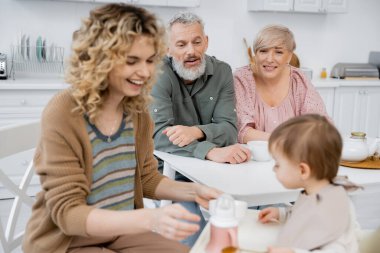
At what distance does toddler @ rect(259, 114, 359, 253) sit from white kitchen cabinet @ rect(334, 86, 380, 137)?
373cm

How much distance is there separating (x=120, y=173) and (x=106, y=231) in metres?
0.24

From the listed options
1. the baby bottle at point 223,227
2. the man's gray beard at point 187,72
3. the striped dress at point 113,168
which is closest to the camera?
the baby bottle at point 223,227

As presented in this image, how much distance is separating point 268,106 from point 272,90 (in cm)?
11

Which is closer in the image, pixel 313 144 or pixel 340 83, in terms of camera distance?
pixel 313 144

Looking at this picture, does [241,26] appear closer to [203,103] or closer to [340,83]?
[340,83]

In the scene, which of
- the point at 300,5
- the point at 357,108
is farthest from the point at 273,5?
the point at 357,108

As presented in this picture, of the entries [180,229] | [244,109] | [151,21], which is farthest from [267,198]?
[244,109]

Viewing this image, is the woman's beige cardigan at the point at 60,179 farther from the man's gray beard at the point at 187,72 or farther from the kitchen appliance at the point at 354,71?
the kitchen appliance at the point at 354,71

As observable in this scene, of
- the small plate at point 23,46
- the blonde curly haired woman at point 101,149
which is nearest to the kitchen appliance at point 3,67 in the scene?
the small plate at point 23,46

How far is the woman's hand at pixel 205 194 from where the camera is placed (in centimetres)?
139

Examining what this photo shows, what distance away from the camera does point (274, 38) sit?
2342 millimetres

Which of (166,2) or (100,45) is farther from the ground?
(166,2)

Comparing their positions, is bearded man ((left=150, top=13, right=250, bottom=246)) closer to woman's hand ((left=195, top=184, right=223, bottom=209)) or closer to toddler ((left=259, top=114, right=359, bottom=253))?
woman's hand ((left=195, top=184, right=223, bottom=209))

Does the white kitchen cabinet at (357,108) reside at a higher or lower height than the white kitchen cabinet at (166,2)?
lower
